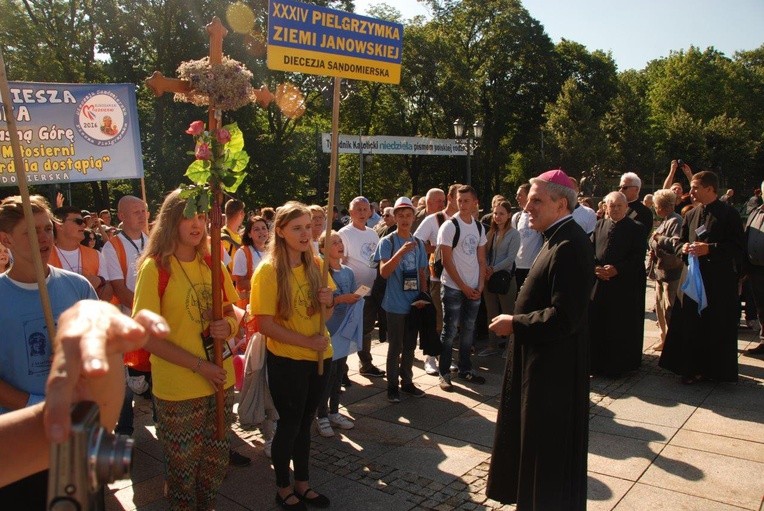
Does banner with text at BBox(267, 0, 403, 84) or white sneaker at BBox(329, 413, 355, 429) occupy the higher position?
banner with text at BBox(267, 0, 403, 84)

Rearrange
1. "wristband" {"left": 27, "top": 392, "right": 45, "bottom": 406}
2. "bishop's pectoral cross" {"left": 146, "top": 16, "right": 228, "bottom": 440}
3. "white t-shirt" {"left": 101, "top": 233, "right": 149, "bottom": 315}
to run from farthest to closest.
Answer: "white t-shirt" {"left": 101, "top": 233, "right": 149, "bottom": 315}
"bishop's pectoral cross" {"left": 146, "top": 16, "right": 228, "bottom": 440}
"wristband" {"left": 27, "top": 392, "right": 45, "bottom": 406}

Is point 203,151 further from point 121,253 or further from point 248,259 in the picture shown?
point 248,259

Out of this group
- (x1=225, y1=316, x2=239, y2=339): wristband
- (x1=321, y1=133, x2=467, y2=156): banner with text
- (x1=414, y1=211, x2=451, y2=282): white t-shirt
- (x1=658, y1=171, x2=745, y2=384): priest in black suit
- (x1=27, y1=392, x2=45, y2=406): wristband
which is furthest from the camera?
(x1=321, y1=133, x2=467, y2=156): banner with text

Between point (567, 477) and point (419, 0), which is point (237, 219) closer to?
point (567, 477)

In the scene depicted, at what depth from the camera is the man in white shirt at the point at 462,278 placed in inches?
253

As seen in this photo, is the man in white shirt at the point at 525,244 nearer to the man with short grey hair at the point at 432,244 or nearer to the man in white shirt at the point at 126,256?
the man with short grey hair at the point at 432,244

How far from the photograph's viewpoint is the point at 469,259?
21.3 ft

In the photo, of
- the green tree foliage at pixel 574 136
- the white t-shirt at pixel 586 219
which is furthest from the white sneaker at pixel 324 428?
the green tree foliage at pixel 574 136

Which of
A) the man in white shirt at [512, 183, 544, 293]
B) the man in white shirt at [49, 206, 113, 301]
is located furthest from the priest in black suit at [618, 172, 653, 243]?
the man in white shirt at [49, 206, 113, 301]

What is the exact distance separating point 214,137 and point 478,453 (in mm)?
3182

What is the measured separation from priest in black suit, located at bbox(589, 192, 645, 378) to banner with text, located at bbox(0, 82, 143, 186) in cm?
512

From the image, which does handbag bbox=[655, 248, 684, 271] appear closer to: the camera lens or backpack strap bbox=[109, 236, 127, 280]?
backpack strap bbox=[109, 236, 127, 280]

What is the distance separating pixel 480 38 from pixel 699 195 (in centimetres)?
3882

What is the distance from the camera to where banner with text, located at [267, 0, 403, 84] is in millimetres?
3578
